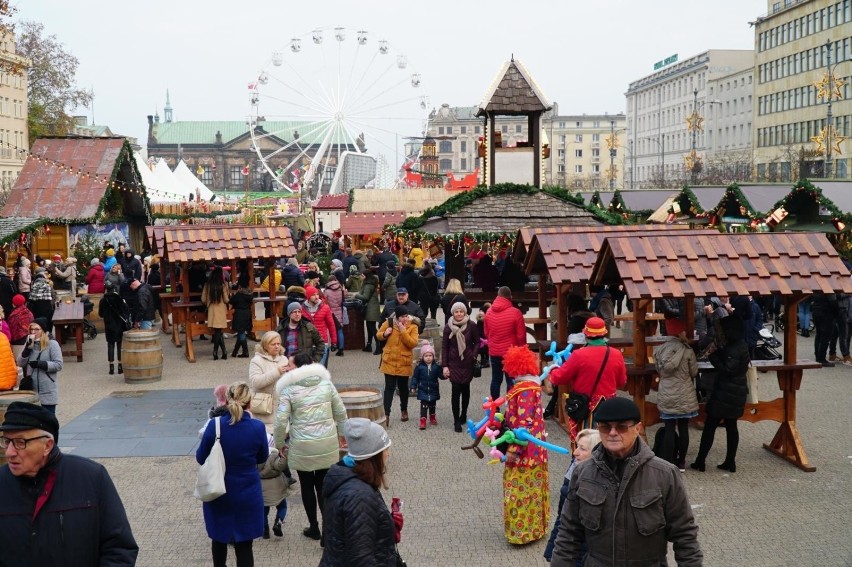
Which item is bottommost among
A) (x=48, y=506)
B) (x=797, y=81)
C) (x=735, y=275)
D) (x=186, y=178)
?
(x=48, y=506)

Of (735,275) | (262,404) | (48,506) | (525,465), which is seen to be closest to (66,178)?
(262,404)

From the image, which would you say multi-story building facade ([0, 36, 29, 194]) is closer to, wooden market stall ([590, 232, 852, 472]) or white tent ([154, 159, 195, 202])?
white tent ([154, 159, 195, 202])

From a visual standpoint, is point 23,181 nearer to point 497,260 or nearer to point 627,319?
point 497,260

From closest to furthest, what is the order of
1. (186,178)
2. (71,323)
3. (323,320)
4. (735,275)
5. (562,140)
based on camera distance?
(735,275), (323,320), (71,323), (186,178), (562,140)

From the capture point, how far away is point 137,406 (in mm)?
14438

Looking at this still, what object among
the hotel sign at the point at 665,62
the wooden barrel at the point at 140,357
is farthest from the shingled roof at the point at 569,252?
the hotel sign at the point at 665,62

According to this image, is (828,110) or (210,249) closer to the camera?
(210,249)

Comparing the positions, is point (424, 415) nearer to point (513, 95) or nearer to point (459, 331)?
point (459, 331)

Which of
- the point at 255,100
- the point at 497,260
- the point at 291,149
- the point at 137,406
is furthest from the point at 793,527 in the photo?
the point at 291,149

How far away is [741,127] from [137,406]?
91.7 metres

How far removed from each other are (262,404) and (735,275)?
481 cm

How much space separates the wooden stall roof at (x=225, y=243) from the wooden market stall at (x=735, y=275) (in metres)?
8.26

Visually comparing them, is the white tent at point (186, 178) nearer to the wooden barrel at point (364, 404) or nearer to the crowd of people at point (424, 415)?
the crowd of people at point (424, 415)

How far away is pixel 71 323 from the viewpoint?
19.0 m
